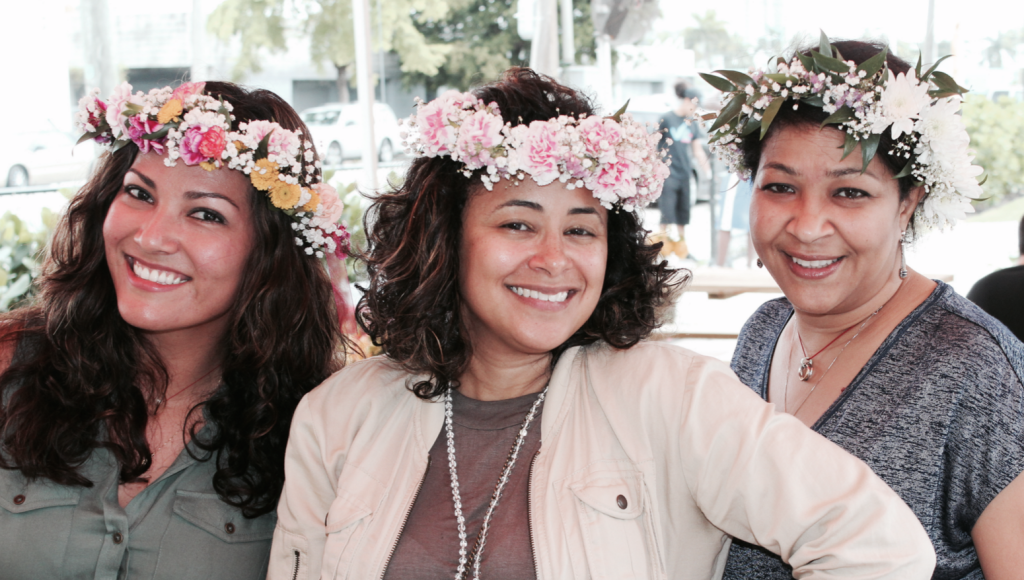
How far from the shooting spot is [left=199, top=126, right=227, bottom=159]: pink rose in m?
2.07

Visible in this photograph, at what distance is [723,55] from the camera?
6723 mm

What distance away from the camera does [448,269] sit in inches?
74.0

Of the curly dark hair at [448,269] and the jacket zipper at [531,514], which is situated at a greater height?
the curly dark hair at [448,269]

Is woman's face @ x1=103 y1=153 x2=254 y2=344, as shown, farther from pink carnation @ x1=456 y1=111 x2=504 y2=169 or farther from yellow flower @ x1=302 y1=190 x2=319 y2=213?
pink carnation @ x1=456 y1=111 x2=504 y2=169

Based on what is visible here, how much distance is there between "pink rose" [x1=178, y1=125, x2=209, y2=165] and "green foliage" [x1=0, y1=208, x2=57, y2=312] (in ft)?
9.76

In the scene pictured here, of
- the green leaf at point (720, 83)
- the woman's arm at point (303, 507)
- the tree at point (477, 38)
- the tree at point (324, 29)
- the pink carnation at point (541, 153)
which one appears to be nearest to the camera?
the pink carnation at point (541, 153)

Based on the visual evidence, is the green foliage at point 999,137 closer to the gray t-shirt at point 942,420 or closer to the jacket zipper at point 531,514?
the gray t-shirt at point 942,420

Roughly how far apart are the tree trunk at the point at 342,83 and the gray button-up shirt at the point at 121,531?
4.39 m

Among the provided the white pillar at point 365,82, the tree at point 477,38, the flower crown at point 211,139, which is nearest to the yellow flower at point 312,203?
the flower crown at point 211,139

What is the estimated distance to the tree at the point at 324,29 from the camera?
19.8ft

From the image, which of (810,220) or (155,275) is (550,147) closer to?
(810,220)

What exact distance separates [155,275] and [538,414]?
3.39 feet

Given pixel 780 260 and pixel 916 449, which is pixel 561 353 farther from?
pixel 916 449

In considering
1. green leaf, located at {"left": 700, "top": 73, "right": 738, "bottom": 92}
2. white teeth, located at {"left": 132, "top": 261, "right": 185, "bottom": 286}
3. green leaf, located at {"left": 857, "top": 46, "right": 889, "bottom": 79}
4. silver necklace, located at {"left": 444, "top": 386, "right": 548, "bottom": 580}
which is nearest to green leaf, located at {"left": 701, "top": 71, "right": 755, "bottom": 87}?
green leaf, located at {"left": 700, "top": 73, "right": 738, "bottom": 92}
